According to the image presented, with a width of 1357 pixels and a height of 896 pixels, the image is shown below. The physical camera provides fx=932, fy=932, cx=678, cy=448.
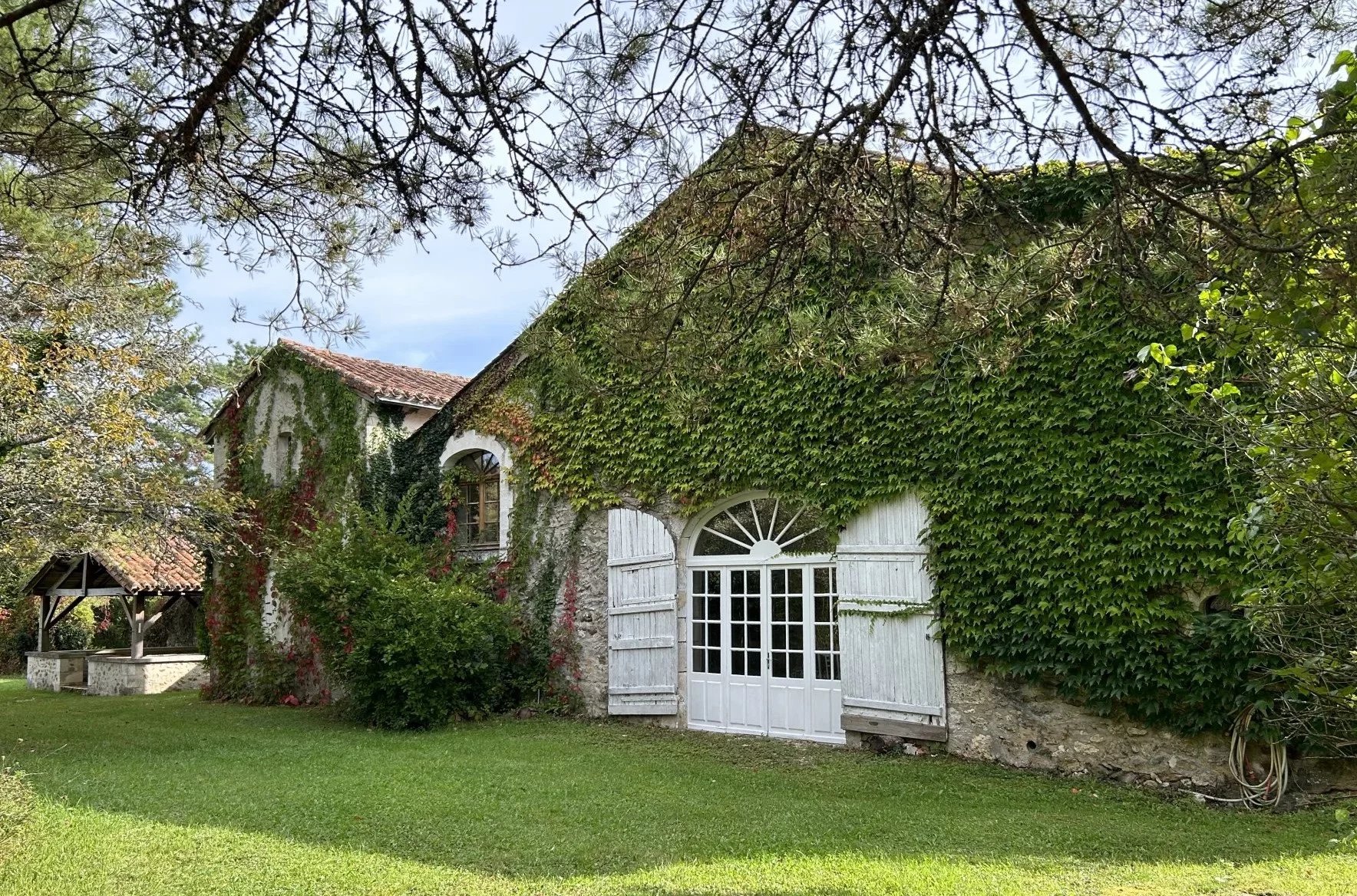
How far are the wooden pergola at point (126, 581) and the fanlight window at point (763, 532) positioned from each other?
31.1ft

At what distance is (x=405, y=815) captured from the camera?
6.36 meters

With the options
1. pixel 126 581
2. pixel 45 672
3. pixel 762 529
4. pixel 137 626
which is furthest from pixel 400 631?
pixel 45 672

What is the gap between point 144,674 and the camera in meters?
16.1

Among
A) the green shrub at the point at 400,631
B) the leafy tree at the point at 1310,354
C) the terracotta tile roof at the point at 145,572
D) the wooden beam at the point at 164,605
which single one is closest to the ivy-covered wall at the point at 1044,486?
the leafy tree at the point at 1310,354

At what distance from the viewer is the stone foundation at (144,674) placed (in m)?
16.1

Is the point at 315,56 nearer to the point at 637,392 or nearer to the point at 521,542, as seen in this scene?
the point at 637,392

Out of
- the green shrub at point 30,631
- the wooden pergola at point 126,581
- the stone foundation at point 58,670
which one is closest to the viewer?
the wooden pergola at point 126,581

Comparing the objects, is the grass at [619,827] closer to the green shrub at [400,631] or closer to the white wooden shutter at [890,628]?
the white wooden shutter at [890,628]

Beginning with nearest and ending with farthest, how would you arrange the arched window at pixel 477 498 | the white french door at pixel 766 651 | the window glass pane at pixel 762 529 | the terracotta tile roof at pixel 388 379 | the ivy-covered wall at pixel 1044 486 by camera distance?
1. the ivy-covered wall at pixel 1044 486
2. the white french door at pixel 766 651
3. the window glass pane at pixel 762 529
4. the arched window at pixel 477 498
5. the terracotta tile roof at pixel 388 379

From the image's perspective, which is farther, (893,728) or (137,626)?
(137,626)

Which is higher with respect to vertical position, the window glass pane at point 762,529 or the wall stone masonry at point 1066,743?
the window glass pane at point 762,529

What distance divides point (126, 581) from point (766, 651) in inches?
490

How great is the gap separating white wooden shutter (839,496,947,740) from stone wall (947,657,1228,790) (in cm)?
22

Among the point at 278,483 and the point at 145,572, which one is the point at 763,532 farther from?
the point at 145,572
